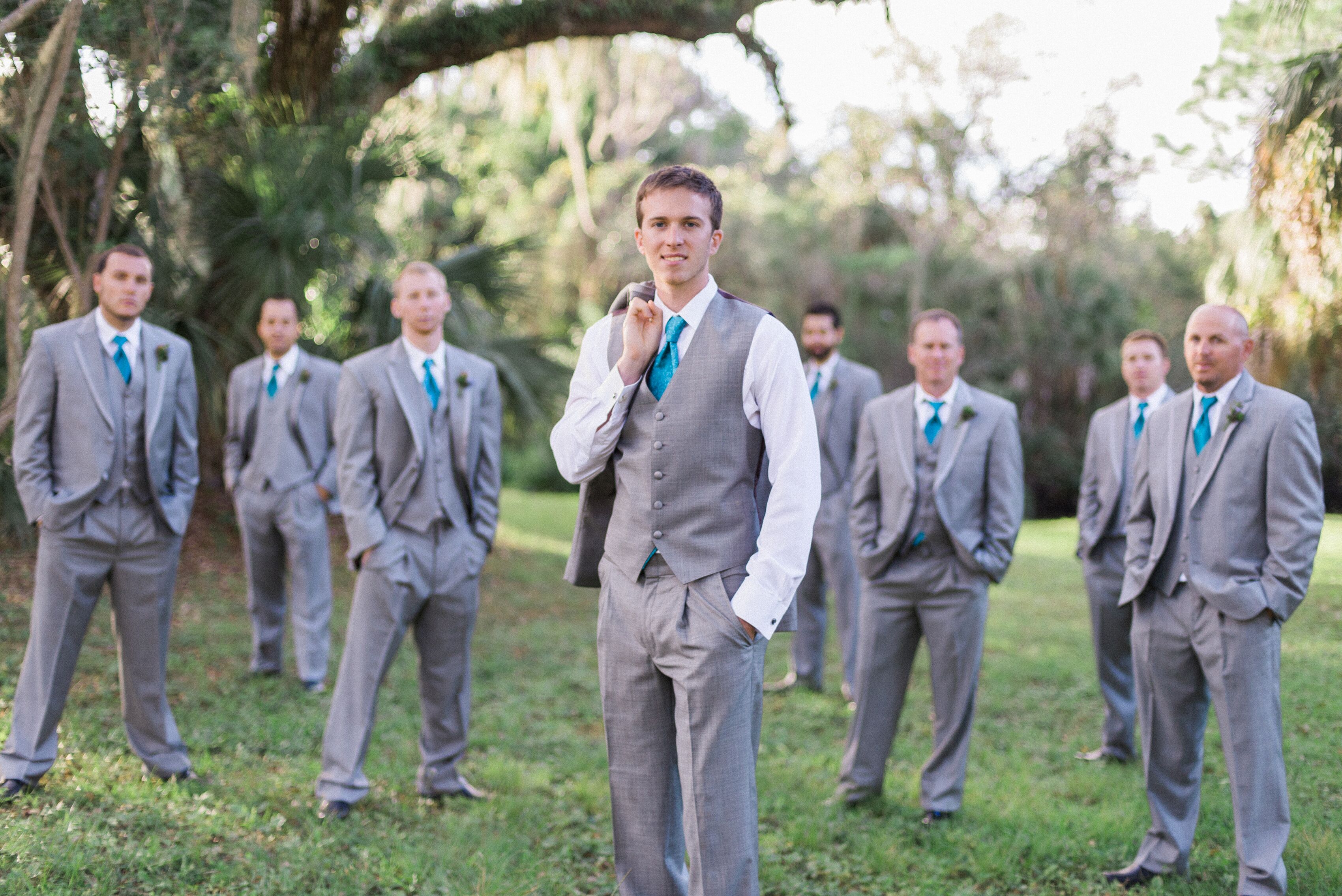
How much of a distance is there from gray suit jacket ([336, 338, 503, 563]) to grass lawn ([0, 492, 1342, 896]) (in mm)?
1271

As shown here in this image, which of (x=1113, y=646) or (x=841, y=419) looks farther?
(x=841, y=419)

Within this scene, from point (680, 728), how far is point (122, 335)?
3.38 metres

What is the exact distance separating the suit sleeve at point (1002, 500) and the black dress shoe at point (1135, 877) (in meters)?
1.33

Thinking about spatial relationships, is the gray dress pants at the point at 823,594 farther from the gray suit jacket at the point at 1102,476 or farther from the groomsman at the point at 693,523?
the groomsman at the point at 693,523

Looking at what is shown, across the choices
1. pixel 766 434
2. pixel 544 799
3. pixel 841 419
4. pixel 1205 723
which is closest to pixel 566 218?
pixel 841 419

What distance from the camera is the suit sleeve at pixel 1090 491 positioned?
627 cm

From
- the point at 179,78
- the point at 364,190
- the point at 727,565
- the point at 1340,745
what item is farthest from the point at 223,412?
the point at 1340,745

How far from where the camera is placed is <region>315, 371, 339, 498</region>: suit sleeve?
7398 mm

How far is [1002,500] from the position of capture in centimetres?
497

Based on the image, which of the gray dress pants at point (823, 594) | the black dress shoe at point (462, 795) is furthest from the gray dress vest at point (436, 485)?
the gray dress pants at point (823, 594)

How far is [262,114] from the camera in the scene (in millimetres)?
9148

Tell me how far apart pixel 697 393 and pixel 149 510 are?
3.11 meters

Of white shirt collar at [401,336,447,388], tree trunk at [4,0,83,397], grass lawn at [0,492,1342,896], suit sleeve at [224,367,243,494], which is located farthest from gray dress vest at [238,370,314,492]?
white shirt collar at [401,336,447,388]

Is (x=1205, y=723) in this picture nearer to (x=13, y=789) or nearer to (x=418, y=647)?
(x=418, y=647)
